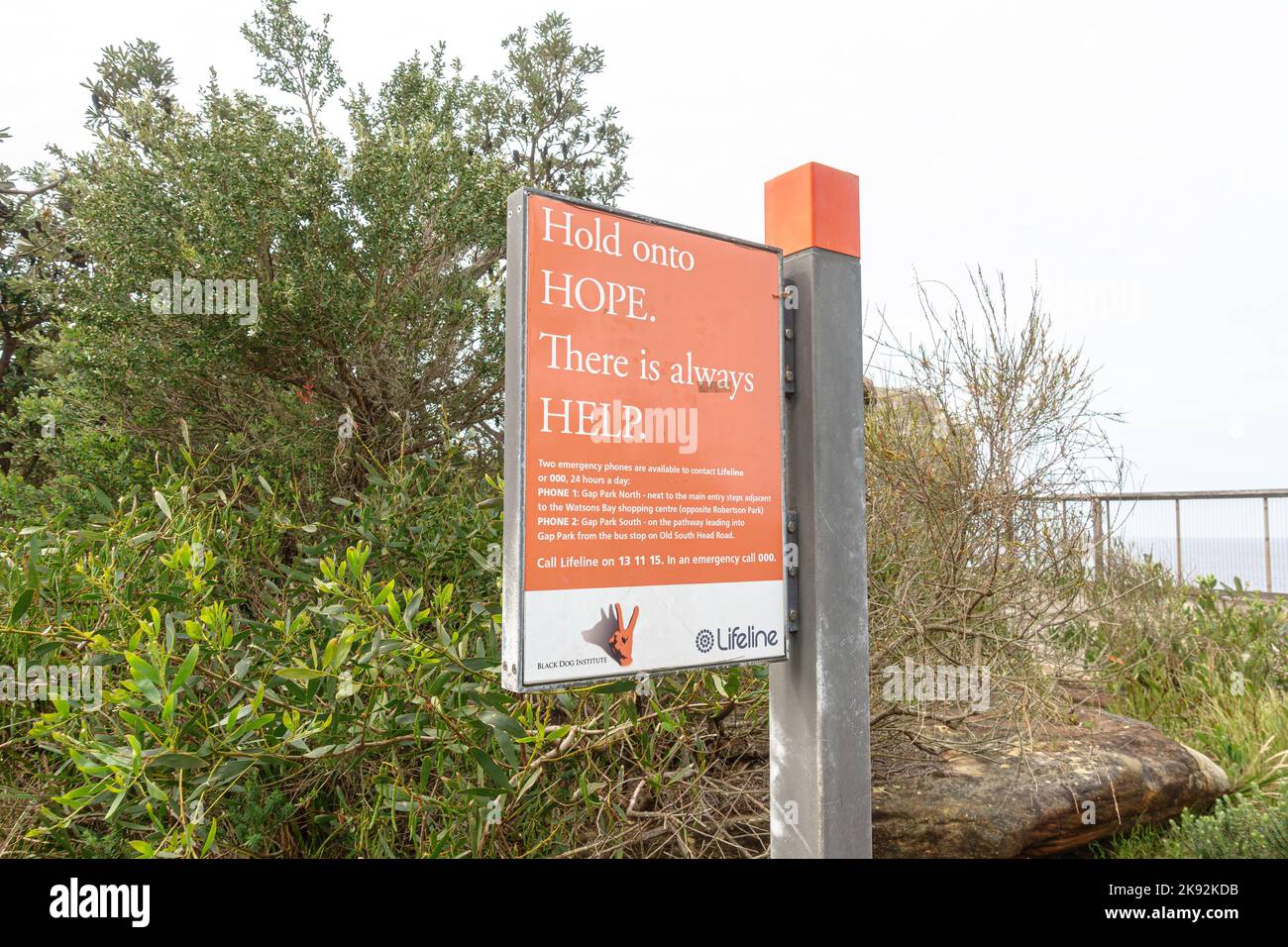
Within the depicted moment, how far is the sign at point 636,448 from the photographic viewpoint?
7.57 ft

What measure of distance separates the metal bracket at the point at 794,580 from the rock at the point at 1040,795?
168 cm

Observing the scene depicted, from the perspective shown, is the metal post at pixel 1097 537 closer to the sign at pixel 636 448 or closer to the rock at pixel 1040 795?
the rock at pixel 1040 795

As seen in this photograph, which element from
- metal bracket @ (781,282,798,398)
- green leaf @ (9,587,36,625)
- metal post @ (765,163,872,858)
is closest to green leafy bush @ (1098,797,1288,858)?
metal post @ (765,163,872,858)

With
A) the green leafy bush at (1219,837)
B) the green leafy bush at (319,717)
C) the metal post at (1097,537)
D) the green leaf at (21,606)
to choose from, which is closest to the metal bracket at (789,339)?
the green leafy bush at (319,717)

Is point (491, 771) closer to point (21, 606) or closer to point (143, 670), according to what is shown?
point (143, 670)

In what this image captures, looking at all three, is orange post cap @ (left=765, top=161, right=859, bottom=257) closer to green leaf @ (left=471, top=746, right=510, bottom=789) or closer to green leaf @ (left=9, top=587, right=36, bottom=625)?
green leaf @ (left=471, top=746, right=510, bottom=789)

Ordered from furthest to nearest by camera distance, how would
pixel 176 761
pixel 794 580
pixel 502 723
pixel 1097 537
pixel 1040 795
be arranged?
pixel 1097 537
pixel 1040 795
pixel 794 580
pixel 502 723
pixel 176 761

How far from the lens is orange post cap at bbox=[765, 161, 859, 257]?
2.91m

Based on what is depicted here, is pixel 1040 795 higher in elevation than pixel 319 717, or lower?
lower

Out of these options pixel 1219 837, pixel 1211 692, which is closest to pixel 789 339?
pixel 1219 837

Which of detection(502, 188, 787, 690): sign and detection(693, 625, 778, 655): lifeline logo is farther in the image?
detection(693, 625, 778, 655): lifeline logo

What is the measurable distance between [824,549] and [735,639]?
0.45 metres

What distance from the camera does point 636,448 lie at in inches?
97.4

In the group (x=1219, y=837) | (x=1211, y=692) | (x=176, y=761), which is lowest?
(x=1219, y=837)
